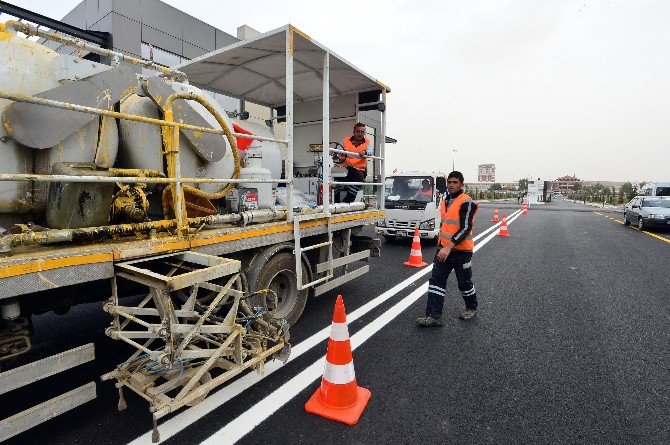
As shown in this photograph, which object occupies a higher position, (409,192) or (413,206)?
(409,192)

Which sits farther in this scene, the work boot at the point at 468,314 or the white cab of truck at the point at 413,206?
the white cab of truck at the point at 413,206

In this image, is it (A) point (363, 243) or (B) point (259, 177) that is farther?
(A) point (363, 243)

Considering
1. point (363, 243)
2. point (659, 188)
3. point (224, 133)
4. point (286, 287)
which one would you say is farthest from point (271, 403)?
point (659, 188)

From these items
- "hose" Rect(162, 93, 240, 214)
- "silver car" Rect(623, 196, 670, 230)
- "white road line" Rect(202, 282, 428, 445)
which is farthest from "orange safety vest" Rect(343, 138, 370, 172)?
"silver car" Rect(623, 196, 670, 230)

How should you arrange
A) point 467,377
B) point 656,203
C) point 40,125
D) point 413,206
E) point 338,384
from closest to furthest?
point 40,125
point 338,384
point 467,377
point 413,206
point 656,203

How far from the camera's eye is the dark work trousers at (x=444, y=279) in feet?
13.9

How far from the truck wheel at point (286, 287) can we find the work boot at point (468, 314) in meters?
2.06

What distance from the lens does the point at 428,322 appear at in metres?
4.20

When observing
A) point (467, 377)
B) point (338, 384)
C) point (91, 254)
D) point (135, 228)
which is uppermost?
point (135, 228)

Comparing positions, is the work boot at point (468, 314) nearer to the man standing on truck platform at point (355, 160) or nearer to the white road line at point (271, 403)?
the white road line at point (271, 403)

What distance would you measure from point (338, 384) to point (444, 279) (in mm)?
2230

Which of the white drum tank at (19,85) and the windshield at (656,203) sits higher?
the white drum tank at (19,85)

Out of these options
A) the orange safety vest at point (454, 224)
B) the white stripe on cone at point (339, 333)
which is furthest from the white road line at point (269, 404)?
the orange safety vest at point (454, 224)

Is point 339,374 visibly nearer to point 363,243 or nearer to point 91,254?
point 91,254
